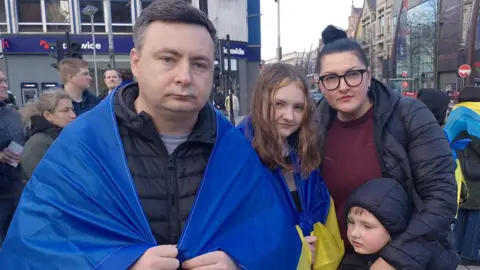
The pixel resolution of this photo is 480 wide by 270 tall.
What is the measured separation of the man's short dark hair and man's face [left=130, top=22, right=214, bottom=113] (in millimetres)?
19

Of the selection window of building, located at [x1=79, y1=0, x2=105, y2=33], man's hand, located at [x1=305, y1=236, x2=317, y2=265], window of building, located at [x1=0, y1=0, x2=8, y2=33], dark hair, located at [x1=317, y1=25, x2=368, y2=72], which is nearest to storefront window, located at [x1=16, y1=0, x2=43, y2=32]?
window of building, located at [x1=0, y1=0, x2=8, y2=33]

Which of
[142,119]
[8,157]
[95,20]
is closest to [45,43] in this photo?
[95,20]

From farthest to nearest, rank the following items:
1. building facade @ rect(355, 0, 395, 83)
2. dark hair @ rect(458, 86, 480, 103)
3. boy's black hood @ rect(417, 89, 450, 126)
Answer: building facade @ rect(355, 0, 395, 83)
boy's black hood @ rect(417, 89, 450, 126)
dark hair @ rect(458, 86, 480, 103)

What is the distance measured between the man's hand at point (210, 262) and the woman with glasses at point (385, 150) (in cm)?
96

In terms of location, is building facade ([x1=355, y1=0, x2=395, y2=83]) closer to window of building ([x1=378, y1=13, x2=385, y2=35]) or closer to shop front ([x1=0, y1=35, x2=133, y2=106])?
window of building ([x1=378, y1=13, x2=385, y2=35])

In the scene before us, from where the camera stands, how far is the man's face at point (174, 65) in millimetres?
1407

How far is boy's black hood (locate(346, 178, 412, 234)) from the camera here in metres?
1.92

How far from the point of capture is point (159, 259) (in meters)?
1.29

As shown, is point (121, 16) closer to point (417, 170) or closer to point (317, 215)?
point (317, 215)

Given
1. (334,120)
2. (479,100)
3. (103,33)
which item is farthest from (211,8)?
(334,120)

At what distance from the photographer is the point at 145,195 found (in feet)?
4.77

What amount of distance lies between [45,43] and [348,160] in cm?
2175

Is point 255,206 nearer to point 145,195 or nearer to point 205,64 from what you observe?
point 145,195

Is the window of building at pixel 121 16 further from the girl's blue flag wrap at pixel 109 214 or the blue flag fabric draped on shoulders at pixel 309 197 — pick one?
the girl's blue flag wrap at pixel 109 214
